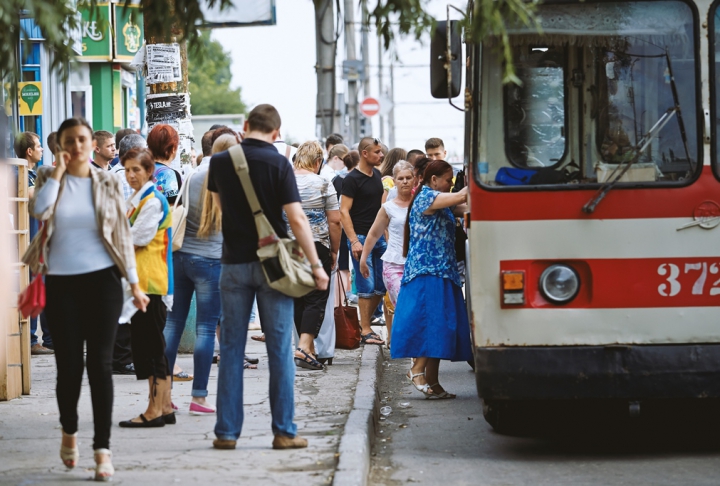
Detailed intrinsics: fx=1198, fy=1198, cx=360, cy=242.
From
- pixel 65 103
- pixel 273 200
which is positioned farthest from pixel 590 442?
pixel 65 103

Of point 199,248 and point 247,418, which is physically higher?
point 199,248

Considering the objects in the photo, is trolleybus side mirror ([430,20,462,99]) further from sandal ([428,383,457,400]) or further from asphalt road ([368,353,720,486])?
sandal ([428,383,457,400])

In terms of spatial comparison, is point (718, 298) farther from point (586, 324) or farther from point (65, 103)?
point (65, 103)

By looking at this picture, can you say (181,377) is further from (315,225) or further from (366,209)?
(366,209)

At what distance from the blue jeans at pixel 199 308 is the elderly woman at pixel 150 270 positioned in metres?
0.39

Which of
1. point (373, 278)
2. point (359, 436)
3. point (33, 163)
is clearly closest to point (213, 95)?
point (373, 278)

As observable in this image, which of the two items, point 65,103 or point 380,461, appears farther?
point 65,103

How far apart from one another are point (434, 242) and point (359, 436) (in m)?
2.23

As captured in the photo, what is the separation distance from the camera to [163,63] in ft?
36.2

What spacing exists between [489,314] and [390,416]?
243cm

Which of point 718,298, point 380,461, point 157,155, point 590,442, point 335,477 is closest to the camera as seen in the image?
point 335,477

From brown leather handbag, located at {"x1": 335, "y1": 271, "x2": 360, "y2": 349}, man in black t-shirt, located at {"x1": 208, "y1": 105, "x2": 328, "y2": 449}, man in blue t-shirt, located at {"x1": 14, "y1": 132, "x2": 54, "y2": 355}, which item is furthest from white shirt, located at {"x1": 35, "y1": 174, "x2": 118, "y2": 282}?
brown leather handbag, located at {"x1": 335, "y1": 271, "x2": 360, "y2": 349}

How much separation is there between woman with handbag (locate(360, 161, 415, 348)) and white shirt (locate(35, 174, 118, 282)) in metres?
4.76

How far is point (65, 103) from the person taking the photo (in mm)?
22047
